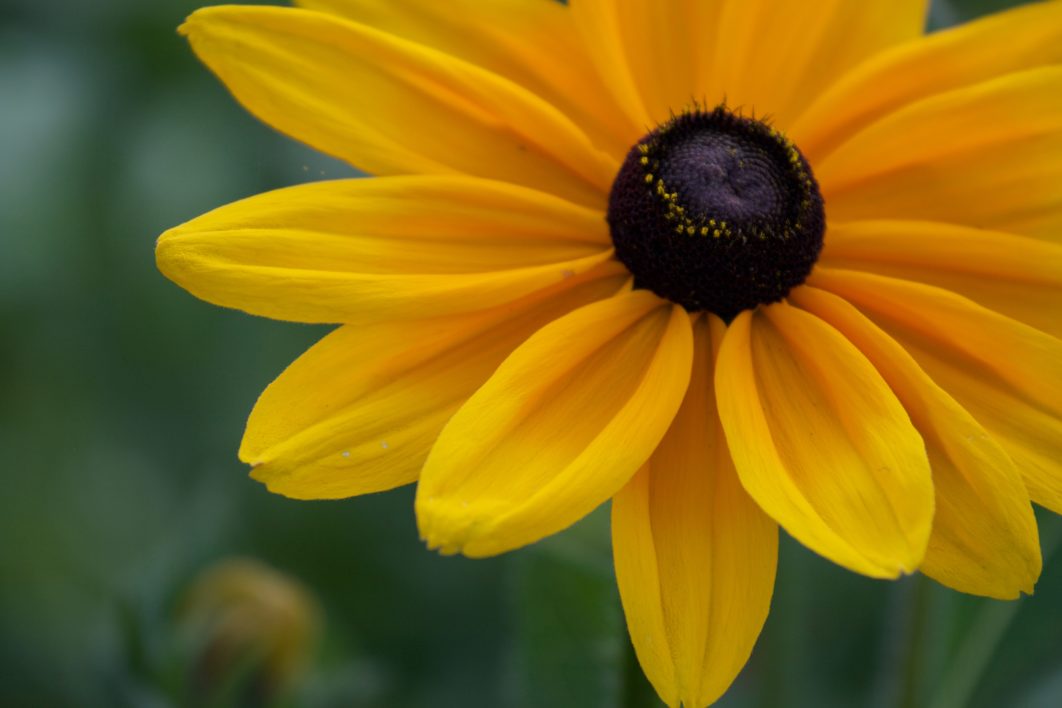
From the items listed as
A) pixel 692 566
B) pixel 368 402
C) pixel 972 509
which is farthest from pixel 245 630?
pixel 972 509

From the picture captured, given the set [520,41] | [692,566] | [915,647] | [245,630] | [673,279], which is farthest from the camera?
[245,630]

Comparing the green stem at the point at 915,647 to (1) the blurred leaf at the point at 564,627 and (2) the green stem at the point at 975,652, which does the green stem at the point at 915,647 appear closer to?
(2) the green stem at the point at 975,652

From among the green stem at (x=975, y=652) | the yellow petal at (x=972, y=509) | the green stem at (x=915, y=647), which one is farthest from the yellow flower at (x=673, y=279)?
the green stem at (x=975, y=652)

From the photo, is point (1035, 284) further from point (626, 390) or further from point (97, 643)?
point (97, 643)

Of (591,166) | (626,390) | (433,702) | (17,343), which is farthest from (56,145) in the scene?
(626,390)

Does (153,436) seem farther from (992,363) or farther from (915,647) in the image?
(992,363)

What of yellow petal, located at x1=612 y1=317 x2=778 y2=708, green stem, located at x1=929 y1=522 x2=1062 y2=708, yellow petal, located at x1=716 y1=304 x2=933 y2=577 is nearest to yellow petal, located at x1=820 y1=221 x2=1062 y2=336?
yellow petal, located at x1=716 y1=304 x2=933 y2=577

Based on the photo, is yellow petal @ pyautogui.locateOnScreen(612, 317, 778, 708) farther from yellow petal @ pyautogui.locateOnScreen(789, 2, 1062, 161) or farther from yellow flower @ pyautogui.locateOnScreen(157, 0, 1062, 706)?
yellow petal @ pyautogui.locateOnScreen(789, 2, 1062, 161)
